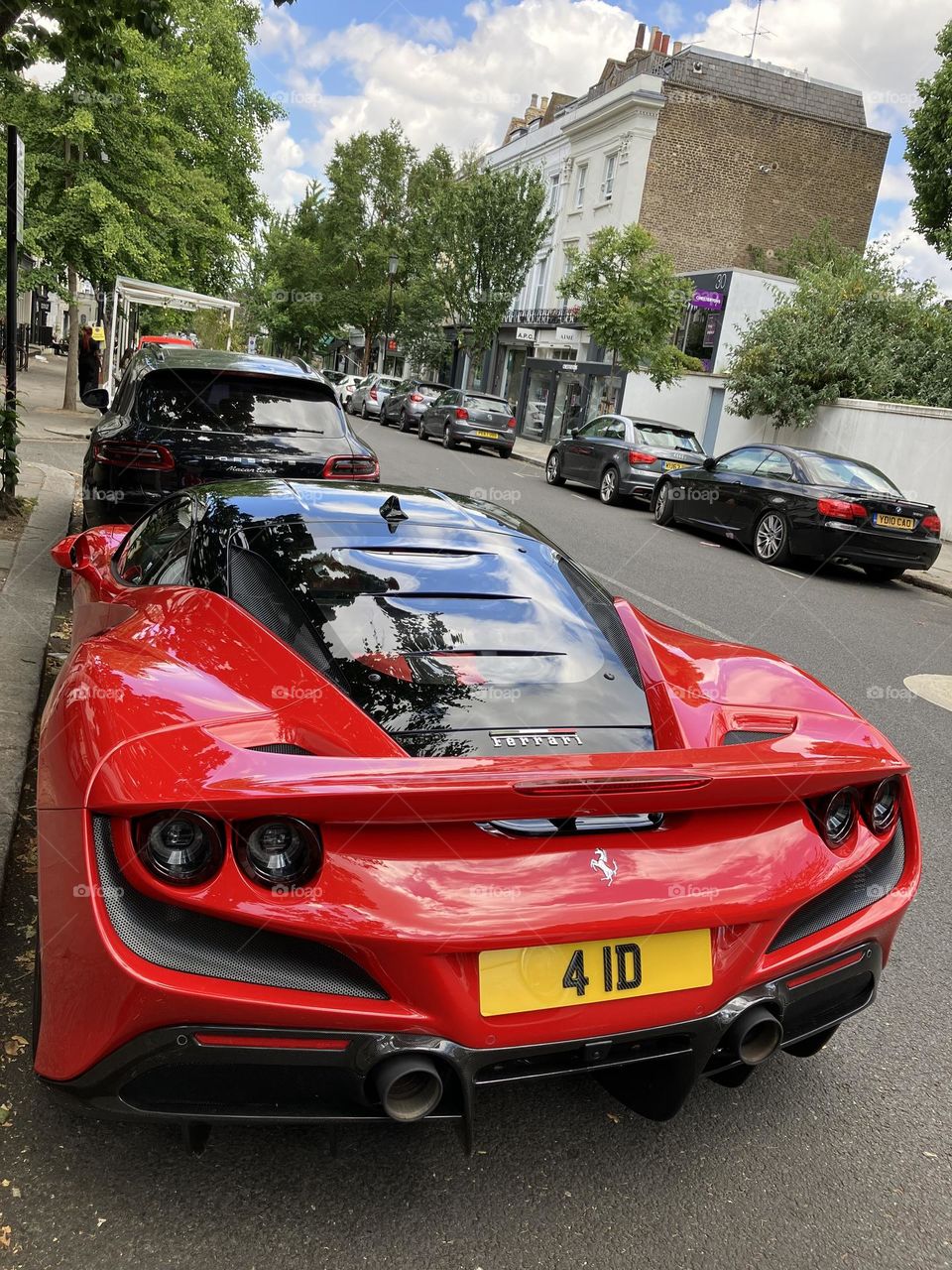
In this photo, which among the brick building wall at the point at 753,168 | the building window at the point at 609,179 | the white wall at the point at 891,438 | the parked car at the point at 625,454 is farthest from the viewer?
the building window at the point at 609,179

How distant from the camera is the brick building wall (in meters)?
35.5

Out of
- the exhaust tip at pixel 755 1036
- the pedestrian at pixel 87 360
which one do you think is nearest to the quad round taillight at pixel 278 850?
the exhaust tip at pixel 755 1036

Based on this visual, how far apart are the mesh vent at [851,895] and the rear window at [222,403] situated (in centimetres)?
526

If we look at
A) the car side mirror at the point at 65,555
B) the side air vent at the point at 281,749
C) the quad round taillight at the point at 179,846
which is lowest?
the car side mirror at the point at 65,555

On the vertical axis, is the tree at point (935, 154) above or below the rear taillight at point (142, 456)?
above

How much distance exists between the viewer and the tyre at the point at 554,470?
20078 mm

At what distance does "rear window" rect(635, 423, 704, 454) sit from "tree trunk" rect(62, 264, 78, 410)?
34.4 feet

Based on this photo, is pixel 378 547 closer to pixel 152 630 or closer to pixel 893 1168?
pixel 152 630

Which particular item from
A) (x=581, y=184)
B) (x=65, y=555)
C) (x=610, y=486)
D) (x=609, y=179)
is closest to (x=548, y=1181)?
(x=65, y=555)

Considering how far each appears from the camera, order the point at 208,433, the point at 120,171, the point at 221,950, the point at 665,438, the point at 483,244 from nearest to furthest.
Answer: the point at 221,950, the point at 208,433, the point at 120,171, the point at 665,438, the point at 483,244

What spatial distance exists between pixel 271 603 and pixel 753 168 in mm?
39535

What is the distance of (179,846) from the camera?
1857 mm

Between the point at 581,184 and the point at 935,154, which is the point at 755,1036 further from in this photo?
the point at 581,184

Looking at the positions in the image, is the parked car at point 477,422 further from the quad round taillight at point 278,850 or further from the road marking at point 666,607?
the quad round taillight at point 278,850
